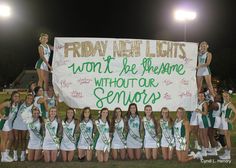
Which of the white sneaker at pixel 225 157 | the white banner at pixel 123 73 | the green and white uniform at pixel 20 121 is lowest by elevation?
the white sneaker at pixel 225 157

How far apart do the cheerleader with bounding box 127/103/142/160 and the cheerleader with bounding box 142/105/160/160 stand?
12 cm

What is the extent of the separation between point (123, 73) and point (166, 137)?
155cm

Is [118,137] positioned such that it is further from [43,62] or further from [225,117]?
[225,117]

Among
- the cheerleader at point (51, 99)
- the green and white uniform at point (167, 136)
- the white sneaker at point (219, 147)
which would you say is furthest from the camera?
the white sneaker at point (219, 147)

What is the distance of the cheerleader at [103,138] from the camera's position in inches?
327

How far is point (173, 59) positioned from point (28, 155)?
11.4 feet

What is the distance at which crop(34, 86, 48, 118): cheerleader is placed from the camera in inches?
338

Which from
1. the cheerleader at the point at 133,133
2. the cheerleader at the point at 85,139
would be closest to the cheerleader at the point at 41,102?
the cheerleader at the point at 85,139

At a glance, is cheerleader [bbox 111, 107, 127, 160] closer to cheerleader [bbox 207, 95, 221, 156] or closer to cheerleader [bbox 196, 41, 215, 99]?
cheerleader [bbox 207, 95, 221, 156]

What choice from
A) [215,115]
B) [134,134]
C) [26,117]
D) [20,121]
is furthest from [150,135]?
[20,121]

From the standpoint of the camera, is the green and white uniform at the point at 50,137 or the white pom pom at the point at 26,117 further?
the white pom pom at the point at 26,117

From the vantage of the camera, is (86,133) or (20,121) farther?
(20,121)

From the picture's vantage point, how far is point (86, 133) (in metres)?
8.35

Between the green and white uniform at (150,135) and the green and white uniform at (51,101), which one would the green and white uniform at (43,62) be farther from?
the green and white uniform at (150,135)
